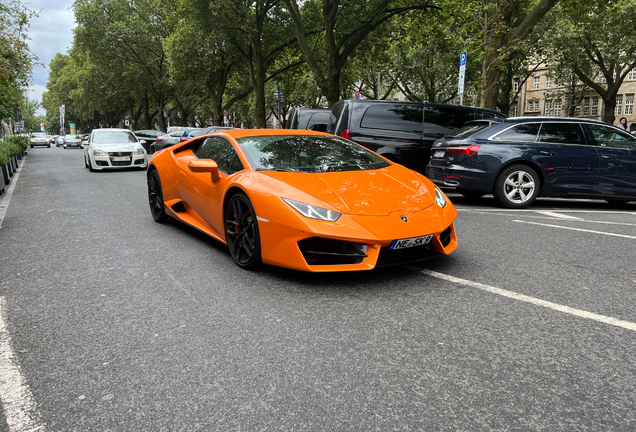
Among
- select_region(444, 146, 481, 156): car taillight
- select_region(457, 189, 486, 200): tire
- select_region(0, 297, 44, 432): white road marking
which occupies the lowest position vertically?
select_region(0, 297, 44, 432): white road marking

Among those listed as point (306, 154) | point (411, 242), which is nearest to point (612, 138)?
point (306, 154)

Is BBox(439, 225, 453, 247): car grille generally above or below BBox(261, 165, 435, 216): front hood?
below

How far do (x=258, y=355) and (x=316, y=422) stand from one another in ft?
2.34

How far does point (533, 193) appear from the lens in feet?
27.6

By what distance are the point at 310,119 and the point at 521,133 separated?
5.58 metres

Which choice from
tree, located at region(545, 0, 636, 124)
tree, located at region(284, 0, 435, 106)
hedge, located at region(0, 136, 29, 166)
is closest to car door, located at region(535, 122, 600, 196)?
hedge, located at region(0, 136, 29, 166)

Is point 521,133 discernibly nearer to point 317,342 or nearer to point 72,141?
point 317,342

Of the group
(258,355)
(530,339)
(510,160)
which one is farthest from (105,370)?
(510,160)

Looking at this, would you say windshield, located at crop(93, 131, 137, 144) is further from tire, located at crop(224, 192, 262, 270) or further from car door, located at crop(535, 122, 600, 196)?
tire, located at crop(224, 192, 262, 270)

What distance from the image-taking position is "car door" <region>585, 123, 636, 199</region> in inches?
330

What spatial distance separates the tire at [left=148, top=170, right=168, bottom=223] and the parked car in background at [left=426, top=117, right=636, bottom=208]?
4.70 meters

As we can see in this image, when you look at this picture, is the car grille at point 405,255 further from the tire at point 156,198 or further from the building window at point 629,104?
the building window at point 629,104

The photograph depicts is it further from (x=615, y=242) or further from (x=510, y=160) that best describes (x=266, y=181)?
(x=510, y=160)

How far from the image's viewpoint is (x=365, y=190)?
4.29 metres
